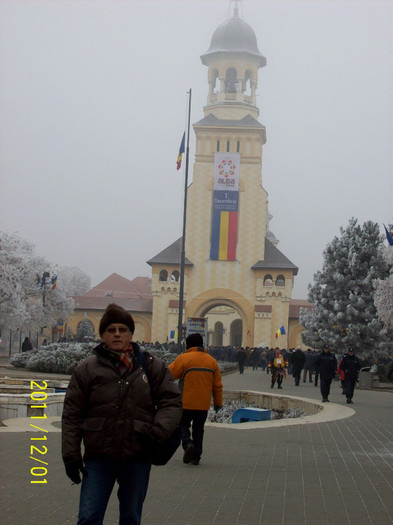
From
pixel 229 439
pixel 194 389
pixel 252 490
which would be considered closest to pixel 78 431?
pixel 252 490

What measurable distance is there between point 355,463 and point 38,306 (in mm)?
57840

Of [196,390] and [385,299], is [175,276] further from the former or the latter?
[196,390]

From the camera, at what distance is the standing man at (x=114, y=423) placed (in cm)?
498

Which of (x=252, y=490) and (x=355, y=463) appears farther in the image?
(x=355, y=463)

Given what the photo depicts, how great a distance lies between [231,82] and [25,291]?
86.0 feet

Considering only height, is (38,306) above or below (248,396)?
above

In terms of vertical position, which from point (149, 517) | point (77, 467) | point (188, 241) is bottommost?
point (149, 517)

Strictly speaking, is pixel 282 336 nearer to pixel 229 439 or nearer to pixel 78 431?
pixel 229 439

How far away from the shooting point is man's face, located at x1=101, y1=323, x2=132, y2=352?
5.21 metres

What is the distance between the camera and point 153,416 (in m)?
5.15

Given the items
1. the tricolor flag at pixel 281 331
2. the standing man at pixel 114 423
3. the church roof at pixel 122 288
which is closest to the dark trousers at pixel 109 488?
the standing man at pixel 114 423

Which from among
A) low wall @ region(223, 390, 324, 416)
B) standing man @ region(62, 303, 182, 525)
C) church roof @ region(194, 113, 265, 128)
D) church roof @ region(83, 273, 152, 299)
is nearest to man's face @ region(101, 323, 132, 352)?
standing man @ region(62, 303, 182, 525)

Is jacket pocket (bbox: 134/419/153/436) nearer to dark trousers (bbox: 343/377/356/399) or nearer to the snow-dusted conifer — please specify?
dark trousers (bbox: 343/377/356/399)

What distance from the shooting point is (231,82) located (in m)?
74.8
